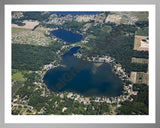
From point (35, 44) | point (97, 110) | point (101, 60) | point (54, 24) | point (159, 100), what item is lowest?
point (97, 110)

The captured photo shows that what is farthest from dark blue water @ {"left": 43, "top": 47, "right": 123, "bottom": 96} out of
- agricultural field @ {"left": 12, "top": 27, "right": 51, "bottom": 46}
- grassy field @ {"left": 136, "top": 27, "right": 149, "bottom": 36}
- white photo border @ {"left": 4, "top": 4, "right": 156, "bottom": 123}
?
white photo border @ {"left": 4, "top": 4, "right": 156, "bottom": 123}

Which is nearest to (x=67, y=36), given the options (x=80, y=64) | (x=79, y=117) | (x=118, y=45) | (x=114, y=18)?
(x=114, y=18)

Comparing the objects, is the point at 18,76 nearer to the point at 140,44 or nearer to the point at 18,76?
the point at 18,76

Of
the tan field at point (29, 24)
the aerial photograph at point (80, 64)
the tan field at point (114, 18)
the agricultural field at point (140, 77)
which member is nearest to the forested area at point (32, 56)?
the aerial photograph at point (80, 64)

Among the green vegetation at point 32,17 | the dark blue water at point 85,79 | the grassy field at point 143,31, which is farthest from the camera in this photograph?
the green vegetation at point 32,17

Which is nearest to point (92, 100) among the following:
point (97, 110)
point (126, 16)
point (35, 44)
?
point (97, 110)

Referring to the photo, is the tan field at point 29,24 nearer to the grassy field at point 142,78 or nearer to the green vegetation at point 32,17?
the green vegetation at point 32,17

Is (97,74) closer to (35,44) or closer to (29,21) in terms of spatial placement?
(35,44)
